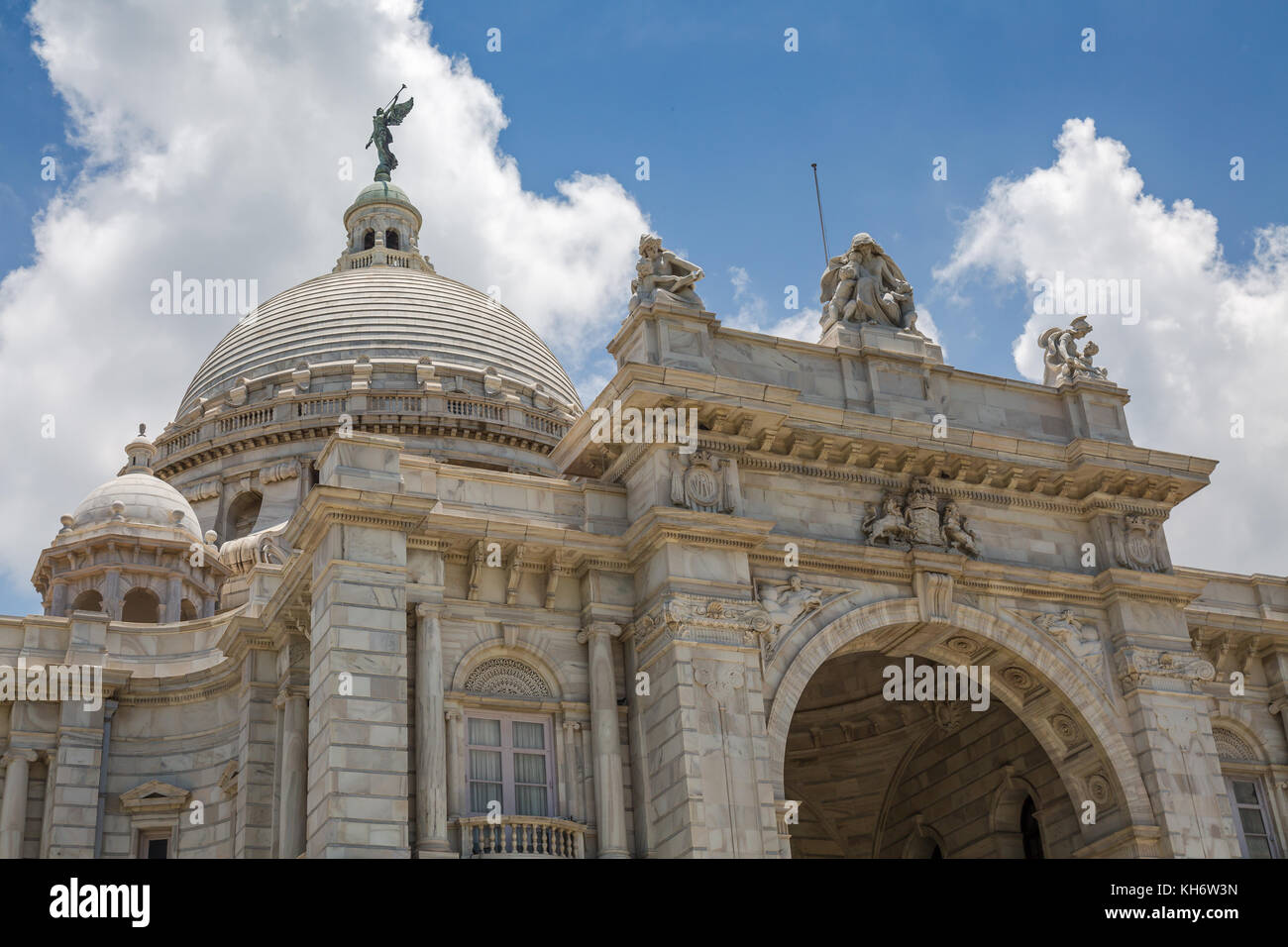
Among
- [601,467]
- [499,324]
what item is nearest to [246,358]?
[499,324]

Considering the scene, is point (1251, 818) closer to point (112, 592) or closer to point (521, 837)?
point (521, 837)

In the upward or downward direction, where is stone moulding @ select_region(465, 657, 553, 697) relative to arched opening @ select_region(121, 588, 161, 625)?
downward

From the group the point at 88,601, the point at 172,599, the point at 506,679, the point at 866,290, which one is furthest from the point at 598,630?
the point at 88,601

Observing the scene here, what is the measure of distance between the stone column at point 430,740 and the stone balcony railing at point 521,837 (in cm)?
67

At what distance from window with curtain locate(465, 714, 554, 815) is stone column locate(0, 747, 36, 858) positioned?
11.3 metres

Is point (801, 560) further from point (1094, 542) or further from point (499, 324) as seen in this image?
point (499, 324)

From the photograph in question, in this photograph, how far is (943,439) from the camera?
32.2 metres

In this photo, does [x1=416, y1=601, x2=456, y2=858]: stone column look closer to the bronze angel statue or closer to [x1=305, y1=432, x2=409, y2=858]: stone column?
[x1=305, y1=432, x2=409, y2=858]: stone column

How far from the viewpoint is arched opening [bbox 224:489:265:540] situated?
5381 cm

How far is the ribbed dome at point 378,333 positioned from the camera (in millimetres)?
58719

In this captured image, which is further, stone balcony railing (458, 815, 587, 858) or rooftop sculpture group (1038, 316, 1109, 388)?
rooftop sculpture group (1038, 316, 1109, 388)

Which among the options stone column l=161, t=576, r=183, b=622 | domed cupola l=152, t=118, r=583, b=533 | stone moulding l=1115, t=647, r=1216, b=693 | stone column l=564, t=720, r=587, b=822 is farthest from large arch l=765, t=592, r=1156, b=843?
domed cupola l=152, t=118, r=583, b=533

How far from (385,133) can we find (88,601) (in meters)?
33.5
